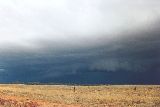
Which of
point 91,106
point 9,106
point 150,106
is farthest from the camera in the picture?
point 150,106

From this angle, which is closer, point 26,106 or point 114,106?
point 26,106

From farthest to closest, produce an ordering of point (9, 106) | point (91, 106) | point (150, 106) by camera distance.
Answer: point (150, 106), point (91, 106), point (9, 106)

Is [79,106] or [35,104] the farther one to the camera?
[79,106]

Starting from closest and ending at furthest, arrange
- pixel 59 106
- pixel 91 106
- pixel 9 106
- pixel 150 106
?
pixel 9 106 → pixel 59 106 → pixel 91 106 → pixel 150 106

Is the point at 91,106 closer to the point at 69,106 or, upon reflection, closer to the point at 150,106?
the point at 69,106

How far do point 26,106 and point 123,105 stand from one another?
66.0 feet

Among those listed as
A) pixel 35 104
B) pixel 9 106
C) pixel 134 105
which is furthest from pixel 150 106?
pixel 9 106

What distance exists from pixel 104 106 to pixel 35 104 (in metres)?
12.9

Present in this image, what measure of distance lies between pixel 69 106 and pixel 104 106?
7.07 m

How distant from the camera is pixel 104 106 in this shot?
57.9 m

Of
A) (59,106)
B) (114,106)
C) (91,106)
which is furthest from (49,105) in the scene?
(114,106)

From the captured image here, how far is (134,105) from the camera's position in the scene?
62625mm

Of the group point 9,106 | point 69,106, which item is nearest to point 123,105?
point 69,106

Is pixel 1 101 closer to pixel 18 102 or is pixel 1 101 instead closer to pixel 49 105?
pixel 18 102
